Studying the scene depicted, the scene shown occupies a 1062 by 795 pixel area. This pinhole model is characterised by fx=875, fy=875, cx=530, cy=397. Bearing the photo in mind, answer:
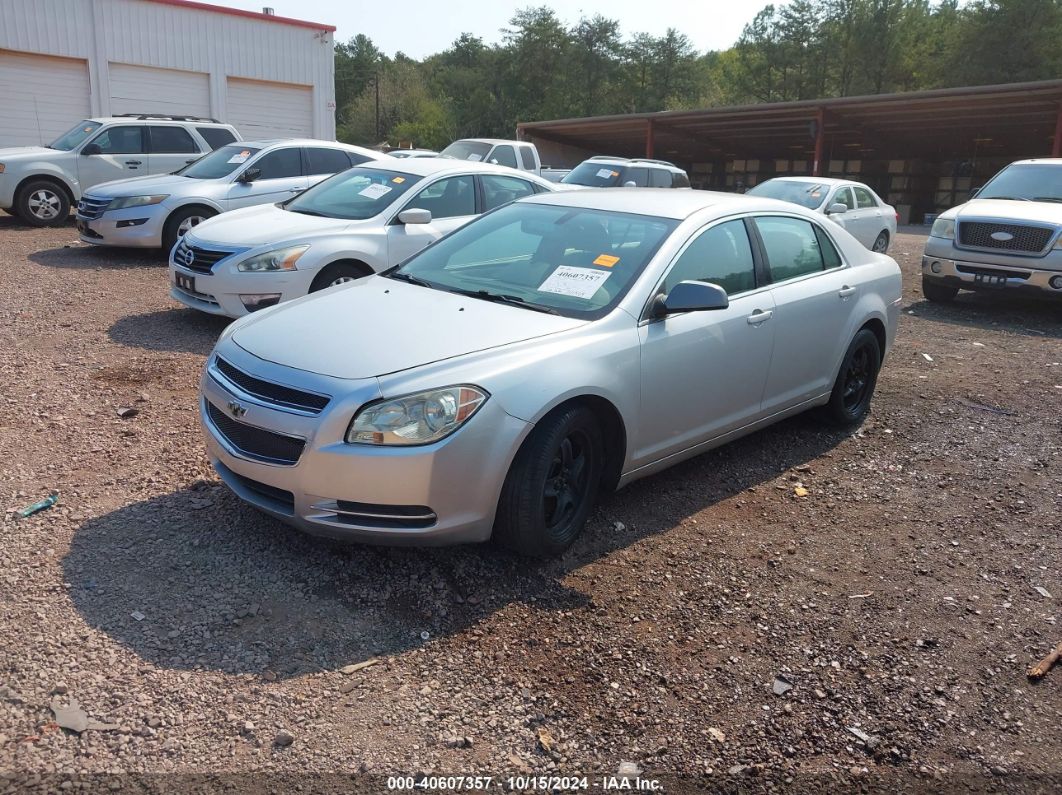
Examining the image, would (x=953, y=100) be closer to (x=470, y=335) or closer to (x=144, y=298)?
(x=144, y=298)

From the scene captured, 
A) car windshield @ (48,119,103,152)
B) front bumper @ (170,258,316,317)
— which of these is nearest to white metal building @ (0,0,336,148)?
car windshield @ (48,119,103,152)

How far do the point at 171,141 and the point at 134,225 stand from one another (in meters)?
4.30

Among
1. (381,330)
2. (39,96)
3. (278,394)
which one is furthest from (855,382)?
(39,96)

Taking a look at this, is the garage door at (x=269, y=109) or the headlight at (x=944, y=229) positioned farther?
the garage door at (x=269, y=109)

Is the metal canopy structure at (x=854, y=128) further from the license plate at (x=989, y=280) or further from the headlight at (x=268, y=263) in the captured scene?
the headlight at (x=268, y=263)

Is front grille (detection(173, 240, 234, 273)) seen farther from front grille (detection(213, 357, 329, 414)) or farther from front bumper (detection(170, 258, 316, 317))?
front grille (detection(213, 357, 329, 414))

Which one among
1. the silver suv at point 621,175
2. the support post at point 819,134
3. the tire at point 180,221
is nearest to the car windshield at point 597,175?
the silver suv at point 621,175

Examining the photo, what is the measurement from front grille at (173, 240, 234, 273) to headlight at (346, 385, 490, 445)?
4610 mm

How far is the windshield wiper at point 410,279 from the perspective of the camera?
184 inches

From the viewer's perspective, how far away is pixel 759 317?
4.80 m

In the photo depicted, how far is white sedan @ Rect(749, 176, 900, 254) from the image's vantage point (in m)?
13.4

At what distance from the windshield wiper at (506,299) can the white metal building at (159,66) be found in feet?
69.9

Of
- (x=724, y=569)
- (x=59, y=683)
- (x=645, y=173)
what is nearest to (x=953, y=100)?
(x=645, y=173)

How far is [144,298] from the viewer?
29.2 feet
